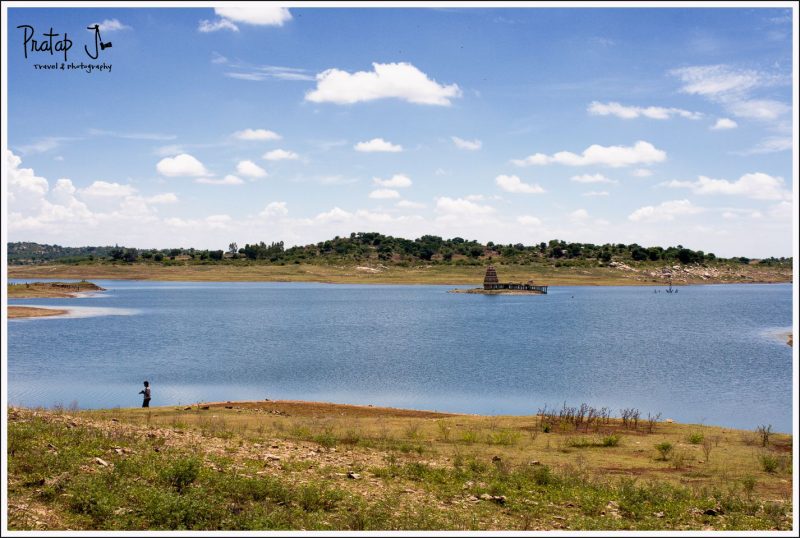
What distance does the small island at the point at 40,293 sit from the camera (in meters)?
90.7

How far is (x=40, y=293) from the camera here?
423ft

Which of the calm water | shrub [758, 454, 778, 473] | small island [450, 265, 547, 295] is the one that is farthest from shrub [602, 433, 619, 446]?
small island [450, 265, 547, 295]

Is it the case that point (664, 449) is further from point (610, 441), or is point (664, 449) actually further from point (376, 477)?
point (376, 477)

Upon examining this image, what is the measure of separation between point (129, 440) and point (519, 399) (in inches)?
996

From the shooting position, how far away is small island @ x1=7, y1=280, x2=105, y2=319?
90.7 meters

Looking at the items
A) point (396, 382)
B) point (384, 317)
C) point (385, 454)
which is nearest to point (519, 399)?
point (396, 382)

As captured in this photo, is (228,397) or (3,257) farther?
(228,397)

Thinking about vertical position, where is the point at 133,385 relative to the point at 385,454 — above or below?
below

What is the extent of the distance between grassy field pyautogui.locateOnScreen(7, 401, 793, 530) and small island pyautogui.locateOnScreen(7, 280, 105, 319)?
3045 inches

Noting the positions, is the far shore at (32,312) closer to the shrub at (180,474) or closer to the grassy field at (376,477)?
the grassy field at (376,477)

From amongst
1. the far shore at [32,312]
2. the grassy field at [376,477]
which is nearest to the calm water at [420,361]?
the far shore at [32,312]

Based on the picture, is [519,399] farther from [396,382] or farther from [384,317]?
[384,317]

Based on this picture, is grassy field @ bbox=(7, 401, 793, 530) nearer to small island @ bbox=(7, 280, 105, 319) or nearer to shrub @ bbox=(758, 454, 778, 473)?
shrub @ bbox=(758, 454, 778, 473)

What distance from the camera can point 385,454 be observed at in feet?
65.8
